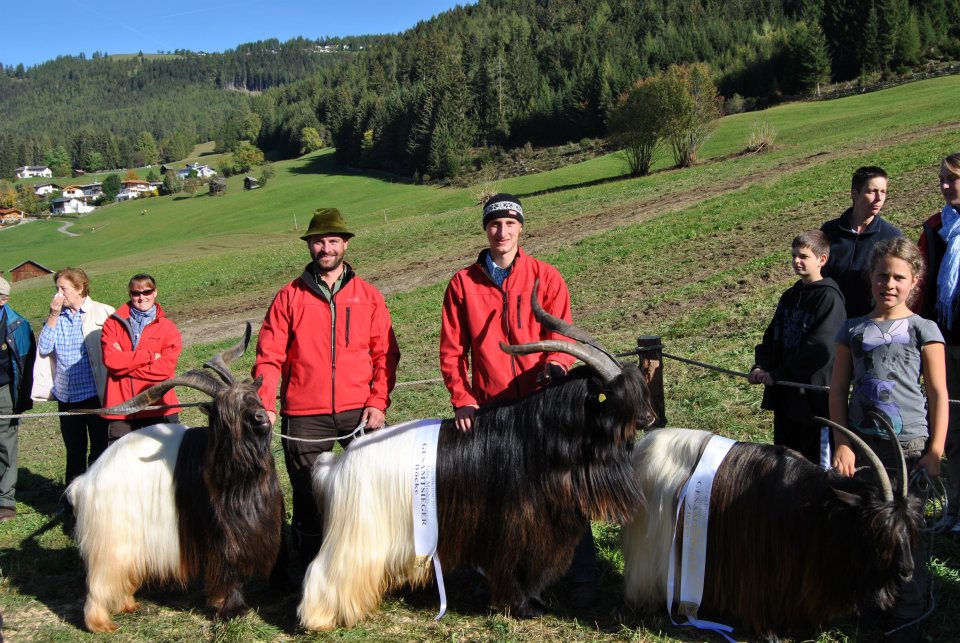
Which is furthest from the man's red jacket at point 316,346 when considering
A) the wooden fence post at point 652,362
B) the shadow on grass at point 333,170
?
the shadow on grass at point 333,170

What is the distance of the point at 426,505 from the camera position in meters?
4.22

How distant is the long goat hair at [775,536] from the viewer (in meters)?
3.44

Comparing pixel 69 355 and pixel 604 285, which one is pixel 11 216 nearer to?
pixel 604 285

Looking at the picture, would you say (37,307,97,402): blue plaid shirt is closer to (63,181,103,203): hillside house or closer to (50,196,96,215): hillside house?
(50,196,96,215): hillside house

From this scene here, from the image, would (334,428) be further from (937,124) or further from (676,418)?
(937,124)

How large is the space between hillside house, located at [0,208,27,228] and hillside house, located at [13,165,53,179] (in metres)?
65.6

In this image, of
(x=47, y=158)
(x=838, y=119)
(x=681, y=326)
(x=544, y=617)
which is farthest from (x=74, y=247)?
(x=47, y=158)

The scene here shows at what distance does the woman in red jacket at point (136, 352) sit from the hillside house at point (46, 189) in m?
145

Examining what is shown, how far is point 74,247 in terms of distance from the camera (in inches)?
2377

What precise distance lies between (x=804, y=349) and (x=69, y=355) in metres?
6.35

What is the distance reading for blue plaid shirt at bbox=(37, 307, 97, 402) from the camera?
664 cm

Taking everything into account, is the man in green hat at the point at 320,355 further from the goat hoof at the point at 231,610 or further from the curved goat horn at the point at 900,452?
the curved goat horn at the point at 900,452

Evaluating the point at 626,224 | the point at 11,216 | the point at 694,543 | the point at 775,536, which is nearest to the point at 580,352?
the point at 694,543

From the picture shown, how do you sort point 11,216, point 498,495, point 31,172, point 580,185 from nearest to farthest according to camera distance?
point 498,495 → point 580,185 → point 11,216 → point 31,172
